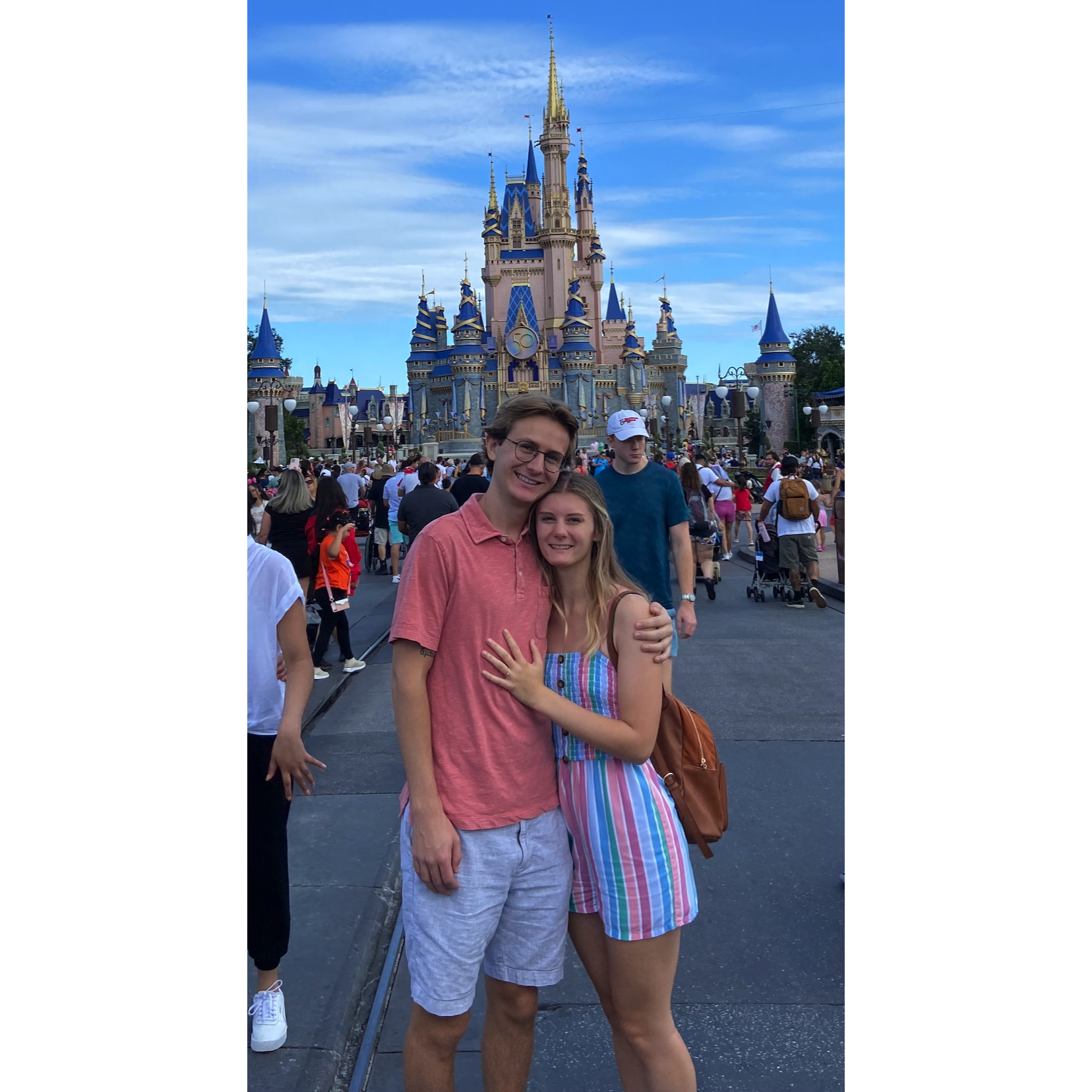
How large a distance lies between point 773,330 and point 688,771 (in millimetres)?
73625

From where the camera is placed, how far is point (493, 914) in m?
2.31

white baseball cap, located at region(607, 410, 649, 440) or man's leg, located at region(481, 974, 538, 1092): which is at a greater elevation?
white baseball cap, located at region(607, 410, 649, 440)

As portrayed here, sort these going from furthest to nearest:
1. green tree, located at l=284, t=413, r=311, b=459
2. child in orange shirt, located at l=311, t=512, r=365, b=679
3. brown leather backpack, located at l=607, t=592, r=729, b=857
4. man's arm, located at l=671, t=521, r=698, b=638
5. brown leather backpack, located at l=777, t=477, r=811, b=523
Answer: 1. green tree, located at l=284, t=413, r=311, b=459
2. brown leather backpack, located at l=777, t=477, r=811, b=523
3. child in orange shirt, located at l=311, t=512, r=365, b=679
4. man's arm, located at l=671, t=521, r=698, b=638
5. brown leather backpack, located at l=607, t=592, r=729, b=857

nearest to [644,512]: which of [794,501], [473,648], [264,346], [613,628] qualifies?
[613,628]

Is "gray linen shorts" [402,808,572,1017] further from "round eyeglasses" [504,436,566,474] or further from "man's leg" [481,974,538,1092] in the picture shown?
"round eyeglasses" [504,436,566,474]

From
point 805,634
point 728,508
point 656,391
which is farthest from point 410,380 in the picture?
point 805,634

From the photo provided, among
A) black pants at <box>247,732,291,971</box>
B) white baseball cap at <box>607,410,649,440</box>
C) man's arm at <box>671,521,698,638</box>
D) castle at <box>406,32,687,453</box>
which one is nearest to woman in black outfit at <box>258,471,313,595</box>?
white baseball cap at <box>607,410,649,440</box>

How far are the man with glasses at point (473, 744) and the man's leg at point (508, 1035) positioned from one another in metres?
0.08

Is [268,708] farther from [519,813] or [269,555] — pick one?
[519,813]

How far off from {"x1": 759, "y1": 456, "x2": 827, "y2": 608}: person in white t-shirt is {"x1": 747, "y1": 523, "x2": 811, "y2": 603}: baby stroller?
11 centimetres

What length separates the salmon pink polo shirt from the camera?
222 cm

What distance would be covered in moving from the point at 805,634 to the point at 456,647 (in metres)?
8.48

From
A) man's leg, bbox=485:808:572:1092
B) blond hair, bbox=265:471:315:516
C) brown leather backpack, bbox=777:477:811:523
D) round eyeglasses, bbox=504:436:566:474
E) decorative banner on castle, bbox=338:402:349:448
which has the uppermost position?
decorative banner on castle, bbox=338:402:349:448

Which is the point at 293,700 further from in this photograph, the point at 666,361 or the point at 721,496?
the point at 666,361
